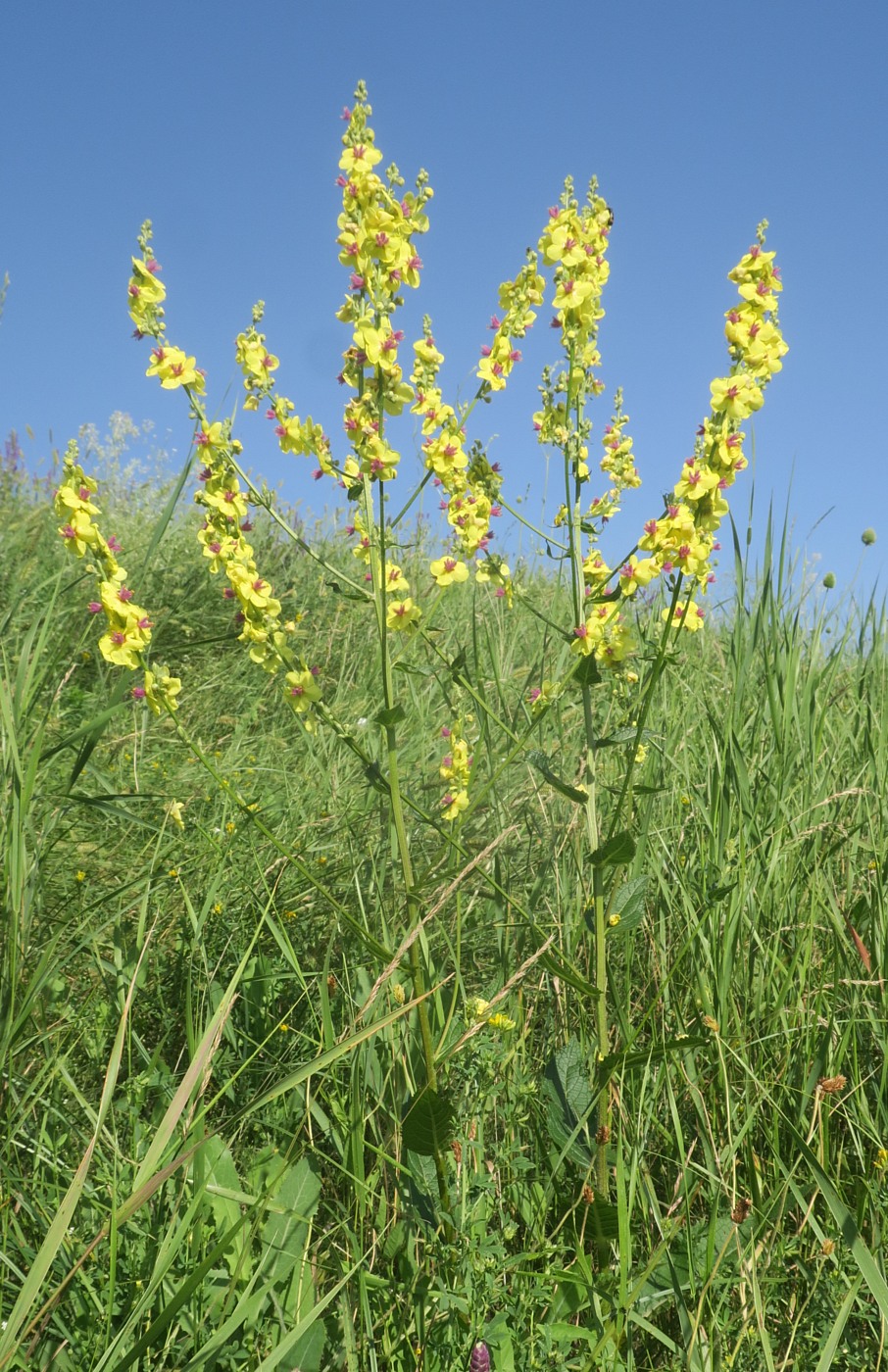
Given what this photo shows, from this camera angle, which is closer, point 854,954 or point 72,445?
point 72,445

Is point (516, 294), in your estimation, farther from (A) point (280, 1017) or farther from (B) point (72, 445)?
(A) point (280, 1017)

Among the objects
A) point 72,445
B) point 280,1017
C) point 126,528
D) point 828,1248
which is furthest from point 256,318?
point 126,528

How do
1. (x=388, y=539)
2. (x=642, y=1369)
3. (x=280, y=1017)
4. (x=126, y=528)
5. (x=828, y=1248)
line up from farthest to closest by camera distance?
(x=126, y=528), (x=280, y=1017), (x=388, y=539), (x=642, y=1369), (x=828, y=1248)

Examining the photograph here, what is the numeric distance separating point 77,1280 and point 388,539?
4.56 feet

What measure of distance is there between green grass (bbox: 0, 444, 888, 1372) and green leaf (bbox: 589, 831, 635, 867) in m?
0.13

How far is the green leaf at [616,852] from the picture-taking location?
1.68 metres

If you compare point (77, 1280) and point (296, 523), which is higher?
point (296, 523)

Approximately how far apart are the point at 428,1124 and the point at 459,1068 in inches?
5.6

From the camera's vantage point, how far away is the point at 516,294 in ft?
7.07

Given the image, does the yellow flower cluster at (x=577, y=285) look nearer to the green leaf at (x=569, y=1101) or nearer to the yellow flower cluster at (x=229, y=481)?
the yellow flower cluster at (x=229, y=481)

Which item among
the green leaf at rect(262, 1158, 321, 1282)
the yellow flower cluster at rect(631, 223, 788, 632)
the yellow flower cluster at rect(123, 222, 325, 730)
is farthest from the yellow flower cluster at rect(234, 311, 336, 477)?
the green leaf at rect(262, 1158, 321, 1282)

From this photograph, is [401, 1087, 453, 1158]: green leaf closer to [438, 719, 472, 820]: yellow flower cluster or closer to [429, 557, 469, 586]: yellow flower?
[438, 719, 472, 820]: yellow flower cluster

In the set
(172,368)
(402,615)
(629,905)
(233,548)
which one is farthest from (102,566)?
(629,905)

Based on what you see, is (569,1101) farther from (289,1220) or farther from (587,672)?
(587,672)
